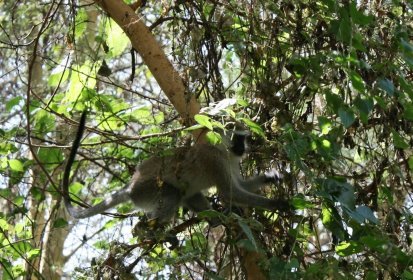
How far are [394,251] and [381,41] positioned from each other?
1.28 metres

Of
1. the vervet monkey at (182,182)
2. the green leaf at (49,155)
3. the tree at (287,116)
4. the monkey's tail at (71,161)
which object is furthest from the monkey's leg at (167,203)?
the green leaf at (49,155)

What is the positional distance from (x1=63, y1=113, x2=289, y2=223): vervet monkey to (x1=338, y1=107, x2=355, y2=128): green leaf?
4.36 feet

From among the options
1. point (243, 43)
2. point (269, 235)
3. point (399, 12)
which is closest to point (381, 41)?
point (399, 12)

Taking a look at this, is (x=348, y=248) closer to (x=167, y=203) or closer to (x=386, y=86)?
(x=386, y=86)

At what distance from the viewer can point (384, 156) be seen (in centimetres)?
362

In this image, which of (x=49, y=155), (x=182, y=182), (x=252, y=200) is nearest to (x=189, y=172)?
(x=182, y=182)

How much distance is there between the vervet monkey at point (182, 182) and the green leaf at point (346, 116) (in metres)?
1.33

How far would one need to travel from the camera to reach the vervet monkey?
4.44 meters

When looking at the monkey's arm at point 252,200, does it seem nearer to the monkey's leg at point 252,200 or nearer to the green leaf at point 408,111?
the monkey's leg at point 252,200

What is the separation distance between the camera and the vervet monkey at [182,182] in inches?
175

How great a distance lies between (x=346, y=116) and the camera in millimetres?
3023

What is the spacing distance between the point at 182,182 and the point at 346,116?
5.96 ft

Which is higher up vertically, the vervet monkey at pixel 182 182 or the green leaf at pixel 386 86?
the vervet monkey at pixel 182 182

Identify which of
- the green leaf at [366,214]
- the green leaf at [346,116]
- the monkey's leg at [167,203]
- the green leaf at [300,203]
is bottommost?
the green leaf at [366,214]
